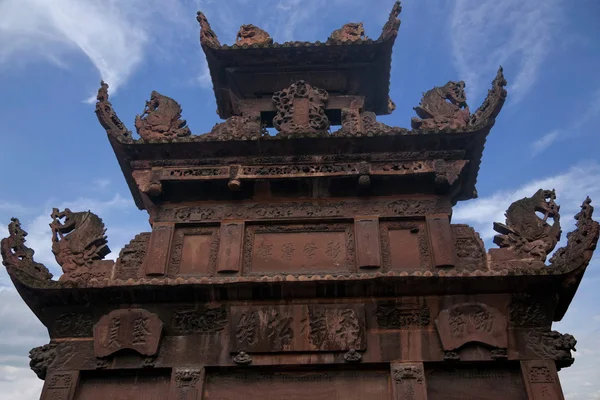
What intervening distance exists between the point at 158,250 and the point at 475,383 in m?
6.08

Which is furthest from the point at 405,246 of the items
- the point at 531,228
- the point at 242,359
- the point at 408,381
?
the point at 242,359

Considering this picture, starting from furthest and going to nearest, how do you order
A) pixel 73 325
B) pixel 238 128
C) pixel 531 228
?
pixel 238 128 → pixel 531 228 → pixel 73 325

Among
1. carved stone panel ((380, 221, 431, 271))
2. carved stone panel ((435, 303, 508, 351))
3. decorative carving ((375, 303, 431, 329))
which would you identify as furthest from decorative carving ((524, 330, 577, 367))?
carved stone panel ((380, 221, 431, 271))

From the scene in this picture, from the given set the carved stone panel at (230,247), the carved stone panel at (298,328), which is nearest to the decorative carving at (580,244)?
the carved stone panel at (298,328)

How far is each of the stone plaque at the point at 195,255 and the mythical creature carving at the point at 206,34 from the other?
5252mm

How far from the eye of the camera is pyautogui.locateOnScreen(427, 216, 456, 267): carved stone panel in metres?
9.86

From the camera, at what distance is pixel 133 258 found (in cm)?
1048

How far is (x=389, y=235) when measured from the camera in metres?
10.5

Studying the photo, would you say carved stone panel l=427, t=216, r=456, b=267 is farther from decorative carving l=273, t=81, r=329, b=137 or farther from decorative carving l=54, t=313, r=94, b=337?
decorative carving l=54, t=313, r=94, b=337

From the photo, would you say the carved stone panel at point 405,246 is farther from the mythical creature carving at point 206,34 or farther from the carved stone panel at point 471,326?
the mythical creature carving at point 206,34

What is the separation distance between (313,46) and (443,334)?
7613 millimetres

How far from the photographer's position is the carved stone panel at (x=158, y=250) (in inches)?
399

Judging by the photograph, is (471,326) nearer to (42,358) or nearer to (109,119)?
(42,358)

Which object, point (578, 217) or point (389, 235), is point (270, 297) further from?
point (578, 217)
